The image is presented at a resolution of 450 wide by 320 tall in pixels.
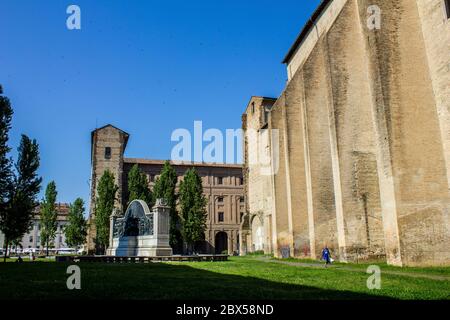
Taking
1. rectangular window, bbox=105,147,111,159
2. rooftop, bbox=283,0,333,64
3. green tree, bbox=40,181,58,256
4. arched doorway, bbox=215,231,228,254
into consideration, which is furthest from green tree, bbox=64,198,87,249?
rooftop, bbox=283,0,333,64

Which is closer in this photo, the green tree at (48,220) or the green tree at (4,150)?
the green tree at (4,150)

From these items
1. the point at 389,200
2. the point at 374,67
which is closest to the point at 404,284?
the point at 389,200

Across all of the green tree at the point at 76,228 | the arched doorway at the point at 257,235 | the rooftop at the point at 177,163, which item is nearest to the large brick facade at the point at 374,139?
the arched doorway at the point at 257,235

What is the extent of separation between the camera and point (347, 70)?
63.2 feet

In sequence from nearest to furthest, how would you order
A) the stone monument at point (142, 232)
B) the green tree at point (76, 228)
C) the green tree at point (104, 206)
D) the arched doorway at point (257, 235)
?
the stone monument at point (142, 232) < the arched doorway at point (257, 235) < the green tree at point (104, 206) < the green tree at point (76, 228)

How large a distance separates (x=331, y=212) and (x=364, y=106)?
5775 mm

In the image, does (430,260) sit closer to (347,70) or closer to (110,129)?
(347,70)

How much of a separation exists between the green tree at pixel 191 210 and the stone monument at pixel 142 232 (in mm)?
14828

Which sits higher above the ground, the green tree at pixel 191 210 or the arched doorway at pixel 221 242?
the green tree at pixel 191 210

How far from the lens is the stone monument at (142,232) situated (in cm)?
2159

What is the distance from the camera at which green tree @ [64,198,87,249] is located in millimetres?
47750

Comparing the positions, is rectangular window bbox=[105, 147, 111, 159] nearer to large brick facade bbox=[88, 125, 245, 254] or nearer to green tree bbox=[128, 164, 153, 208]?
large brick facade bbox=[88, 125, 245, 254]

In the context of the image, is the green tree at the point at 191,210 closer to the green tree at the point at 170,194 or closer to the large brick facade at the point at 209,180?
the green tree at the point at 170,194
